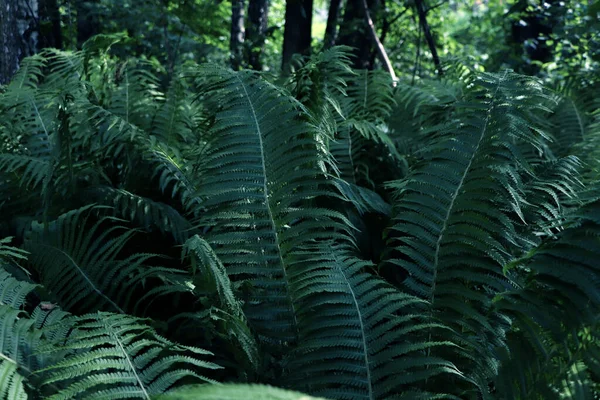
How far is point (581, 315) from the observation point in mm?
1747


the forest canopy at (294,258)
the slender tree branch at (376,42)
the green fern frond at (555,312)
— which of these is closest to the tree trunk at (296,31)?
the slender tree branch at (376,42)

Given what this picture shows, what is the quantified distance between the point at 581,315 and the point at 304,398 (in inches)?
38.9

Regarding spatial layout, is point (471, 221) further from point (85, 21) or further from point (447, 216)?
point (85, 21)

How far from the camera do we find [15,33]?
15.1ft

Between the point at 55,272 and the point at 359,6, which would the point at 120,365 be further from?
the point at 359,6

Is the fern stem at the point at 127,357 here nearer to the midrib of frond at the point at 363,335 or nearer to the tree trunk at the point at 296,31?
the midrib of frond at the point at 363,335

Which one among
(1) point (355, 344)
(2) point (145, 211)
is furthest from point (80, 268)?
(1) point (355, 344)

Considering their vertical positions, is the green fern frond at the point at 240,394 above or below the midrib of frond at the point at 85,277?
above

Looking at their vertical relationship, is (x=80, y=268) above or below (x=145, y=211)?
below

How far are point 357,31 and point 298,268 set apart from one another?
4.25 meters

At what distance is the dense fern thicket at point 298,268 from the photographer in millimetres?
1755

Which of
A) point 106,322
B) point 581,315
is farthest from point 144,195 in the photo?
point 581,315

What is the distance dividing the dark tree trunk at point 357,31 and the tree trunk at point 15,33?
7.92 feet

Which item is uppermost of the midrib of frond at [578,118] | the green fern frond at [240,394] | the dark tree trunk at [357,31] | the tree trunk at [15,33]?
the dark tree trunk at [357,31]
